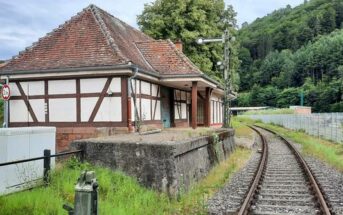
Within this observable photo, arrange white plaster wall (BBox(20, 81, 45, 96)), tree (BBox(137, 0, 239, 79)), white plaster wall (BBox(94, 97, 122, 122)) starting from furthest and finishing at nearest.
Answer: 1. tree (BBox(137, 0, 239, 79))
2. white plaster wall (BBox(20, 81, 45, 96))
3. white plaster wall (BBox(94, 97, 122, 122))

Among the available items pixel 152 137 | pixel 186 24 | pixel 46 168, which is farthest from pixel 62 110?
pixel 186 24

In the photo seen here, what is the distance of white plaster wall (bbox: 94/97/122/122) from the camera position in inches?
617

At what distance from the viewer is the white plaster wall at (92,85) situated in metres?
15.8

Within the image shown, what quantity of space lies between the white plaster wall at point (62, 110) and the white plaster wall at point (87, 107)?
366mm

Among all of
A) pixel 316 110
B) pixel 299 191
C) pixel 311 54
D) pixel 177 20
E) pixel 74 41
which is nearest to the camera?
pixel 299 191

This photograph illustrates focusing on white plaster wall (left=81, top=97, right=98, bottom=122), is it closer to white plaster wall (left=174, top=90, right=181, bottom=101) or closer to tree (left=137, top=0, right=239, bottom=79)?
white plaster wall (left=174, top=90, right=181, bottom=101)

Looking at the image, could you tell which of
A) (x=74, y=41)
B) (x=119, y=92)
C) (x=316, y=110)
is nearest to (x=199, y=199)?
(x=119, y=92)

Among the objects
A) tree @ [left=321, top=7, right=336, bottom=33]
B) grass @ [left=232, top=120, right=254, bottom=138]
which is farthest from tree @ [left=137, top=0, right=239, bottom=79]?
tree @ [left=321, top=7, right=336, bottom=33]

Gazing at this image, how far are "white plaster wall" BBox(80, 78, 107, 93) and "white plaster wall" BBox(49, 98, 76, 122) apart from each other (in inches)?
24.3

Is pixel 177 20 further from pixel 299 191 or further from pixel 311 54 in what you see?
pixel 311 54

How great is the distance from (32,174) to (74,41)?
1071cm

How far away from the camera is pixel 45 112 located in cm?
1675

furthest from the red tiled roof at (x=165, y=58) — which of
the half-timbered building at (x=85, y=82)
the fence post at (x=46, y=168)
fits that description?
the fence post at (x=46, y=168)

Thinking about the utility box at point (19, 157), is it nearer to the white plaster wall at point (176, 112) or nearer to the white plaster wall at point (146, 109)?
the white plaster wall at point (146, 109)
